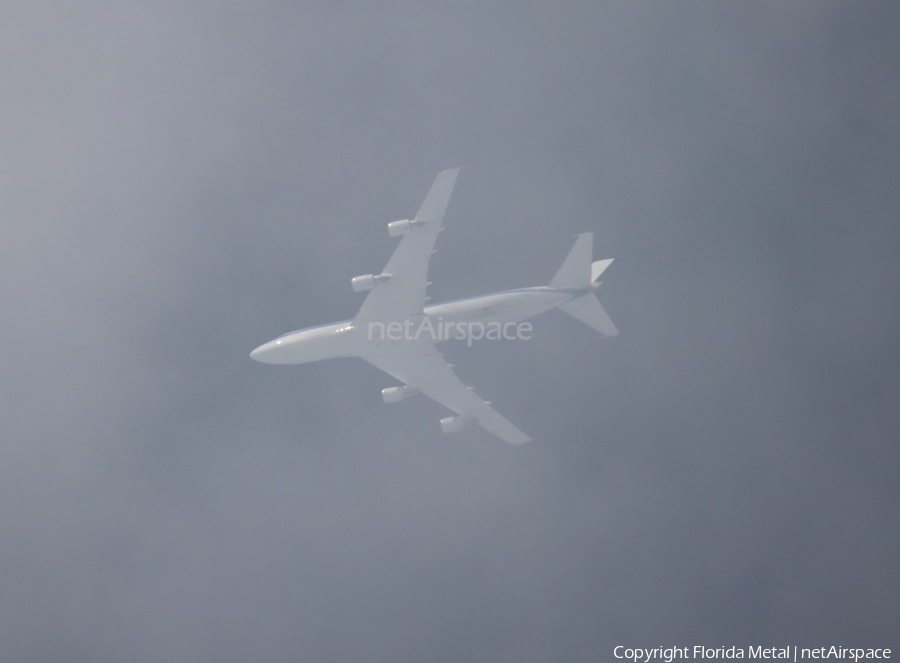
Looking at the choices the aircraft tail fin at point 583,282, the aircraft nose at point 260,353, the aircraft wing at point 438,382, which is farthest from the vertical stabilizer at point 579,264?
the aircraft nose at point 260,353

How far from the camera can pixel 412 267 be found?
160 ft

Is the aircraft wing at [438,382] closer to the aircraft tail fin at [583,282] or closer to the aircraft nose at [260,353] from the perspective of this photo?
the aircraft nose at [260,353]

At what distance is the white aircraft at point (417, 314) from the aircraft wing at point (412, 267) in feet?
0.18

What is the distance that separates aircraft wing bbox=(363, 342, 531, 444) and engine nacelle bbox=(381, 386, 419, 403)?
2.40 ft

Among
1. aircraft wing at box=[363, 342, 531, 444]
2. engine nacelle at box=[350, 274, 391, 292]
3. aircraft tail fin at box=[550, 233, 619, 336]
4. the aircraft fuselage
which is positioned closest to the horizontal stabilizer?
aircraft tail fin at box=[550, 233, 619, 336]

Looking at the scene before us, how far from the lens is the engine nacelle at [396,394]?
53.4 m

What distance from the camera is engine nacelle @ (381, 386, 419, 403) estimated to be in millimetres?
53375

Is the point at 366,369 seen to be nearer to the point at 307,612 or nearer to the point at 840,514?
the point at 307,612

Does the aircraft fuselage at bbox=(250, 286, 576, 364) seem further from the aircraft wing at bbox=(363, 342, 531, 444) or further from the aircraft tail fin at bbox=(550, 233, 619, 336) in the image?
the aircraft wing at bbox=(363, 342, 531, 444)

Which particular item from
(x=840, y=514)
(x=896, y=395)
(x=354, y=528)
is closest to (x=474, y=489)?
(x=354, y=528)

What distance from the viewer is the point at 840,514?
57.2 meters

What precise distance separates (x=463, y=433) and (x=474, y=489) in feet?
13.7

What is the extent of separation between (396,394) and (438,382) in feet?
8.96

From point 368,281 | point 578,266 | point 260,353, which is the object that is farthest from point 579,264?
point 260,353
